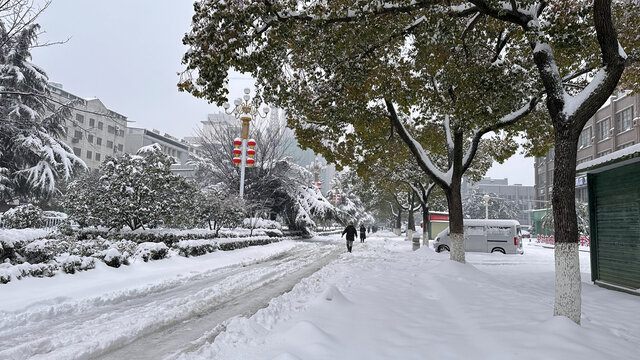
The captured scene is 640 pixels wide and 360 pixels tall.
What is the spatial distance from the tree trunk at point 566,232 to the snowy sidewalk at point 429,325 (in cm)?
44

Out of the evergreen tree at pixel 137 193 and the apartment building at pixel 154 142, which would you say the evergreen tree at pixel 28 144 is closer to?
the evergreen tree at pixel 137 193

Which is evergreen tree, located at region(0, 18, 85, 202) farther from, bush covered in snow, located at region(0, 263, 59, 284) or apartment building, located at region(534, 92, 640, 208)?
apartment building, located at region(534, 92, 640, 208)

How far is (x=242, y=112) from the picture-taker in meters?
24.3

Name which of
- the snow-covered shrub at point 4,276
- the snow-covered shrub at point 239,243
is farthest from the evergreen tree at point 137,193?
the snow-covered shrub at point 4,276

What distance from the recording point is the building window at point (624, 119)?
132ft

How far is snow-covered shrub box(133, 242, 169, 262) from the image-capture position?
1232cm

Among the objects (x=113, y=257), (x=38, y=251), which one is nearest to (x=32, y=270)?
(x=38, y=251)

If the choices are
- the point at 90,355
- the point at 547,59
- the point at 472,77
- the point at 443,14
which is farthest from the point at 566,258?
the point at 90,355

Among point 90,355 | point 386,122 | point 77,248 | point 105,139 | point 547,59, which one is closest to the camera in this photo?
point 90,355

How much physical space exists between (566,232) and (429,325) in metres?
2.61

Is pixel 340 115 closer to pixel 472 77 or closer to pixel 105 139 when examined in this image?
pixel 472 77

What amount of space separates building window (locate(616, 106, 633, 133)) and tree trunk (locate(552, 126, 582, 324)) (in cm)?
4494

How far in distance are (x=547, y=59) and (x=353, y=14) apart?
11.8 feet

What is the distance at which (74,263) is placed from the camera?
9.55 m
